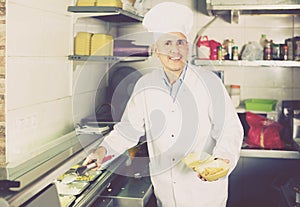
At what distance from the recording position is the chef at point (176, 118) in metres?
2.16

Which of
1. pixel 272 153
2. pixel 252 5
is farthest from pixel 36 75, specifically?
pixel 272 153

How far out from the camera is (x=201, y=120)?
7.10 ft

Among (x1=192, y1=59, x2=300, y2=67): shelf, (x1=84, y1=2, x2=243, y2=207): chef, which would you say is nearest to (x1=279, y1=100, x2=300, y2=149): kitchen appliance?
(x1=192, y1=59, x2=300, y2=67): shelf

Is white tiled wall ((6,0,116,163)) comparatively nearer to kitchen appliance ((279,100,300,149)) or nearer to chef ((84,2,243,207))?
chef ((84,2,243,207))

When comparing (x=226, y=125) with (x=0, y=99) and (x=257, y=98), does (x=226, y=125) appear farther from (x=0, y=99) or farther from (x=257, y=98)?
(x=257, y=98)

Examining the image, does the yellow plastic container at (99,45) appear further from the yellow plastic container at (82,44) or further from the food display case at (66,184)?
the food display case at (66,184)

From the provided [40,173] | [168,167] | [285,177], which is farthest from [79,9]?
[285,177]

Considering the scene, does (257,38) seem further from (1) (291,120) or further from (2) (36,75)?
(2) (36,75)

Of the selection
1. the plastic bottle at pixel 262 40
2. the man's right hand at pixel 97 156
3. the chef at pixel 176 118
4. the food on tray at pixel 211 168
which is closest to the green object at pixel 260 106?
the plastic bottle at pixel 262 40

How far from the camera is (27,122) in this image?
1990 mm

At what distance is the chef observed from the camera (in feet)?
7.07

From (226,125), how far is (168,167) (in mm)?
384

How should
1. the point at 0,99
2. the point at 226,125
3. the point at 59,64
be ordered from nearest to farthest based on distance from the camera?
the point at 0,99 < the point at 226,125 < the point at 59,64

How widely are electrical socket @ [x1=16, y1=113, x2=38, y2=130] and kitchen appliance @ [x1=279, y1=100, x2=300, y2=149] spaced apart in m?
1.74
